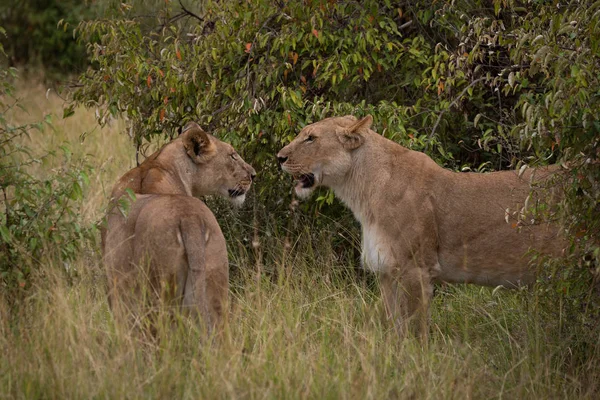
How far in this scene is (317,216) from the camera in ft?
24.9

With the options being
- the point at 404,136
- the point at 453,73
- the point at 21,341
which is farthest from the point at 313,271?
the point at 21,341

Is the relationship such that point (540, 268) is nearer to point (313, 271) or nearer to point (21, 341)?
point (313, 271)

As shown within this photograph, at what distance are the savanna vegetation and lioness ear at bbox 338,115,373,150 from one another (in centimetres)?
47

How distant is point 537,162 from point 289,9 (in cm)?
261

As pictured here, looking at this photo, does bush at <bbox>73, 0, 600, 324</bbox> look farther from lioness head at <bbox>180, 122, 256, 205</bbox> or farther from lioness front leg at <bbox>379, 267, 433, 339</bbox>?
lioness front leg at <bbox>379, 267, 433, 339</bbox>

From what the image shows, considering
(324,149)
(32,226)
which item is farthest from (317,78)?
(32,226)

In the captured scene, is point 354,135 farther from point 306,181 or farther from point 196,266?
point 196,266

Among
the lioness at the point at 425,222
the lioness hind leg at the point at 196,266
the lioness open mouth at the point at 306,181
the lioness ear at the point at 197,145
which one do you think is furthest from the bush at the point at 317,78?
the lioness hind leg at the point at 196,266

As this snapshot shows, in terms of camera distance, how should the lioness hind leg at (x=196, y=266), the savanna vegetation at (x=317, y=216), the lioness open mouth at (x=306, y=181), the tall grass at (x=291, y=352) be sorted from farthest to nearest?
the lioness open mouth at (x=306, y=181) < the lioness hind leg at (x=196, y=266) < the savanna vegetation at (x=317, y=216) < the tall grass at (x=291, y=352)

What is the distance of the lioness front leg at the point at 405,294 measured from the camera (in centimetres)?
612

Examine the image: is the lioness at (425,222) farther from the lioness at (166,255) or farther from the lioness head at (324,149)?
the lioness at (166,255)

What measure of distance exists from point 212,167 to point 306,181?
29.3 inches

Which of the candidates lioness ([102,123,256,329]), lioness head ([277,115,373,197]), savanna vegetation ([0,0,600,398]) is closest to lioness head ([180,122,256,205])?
lioness head ([277,115,373,197])

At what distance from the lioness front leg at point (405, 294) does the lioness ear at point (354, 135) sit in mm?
900
